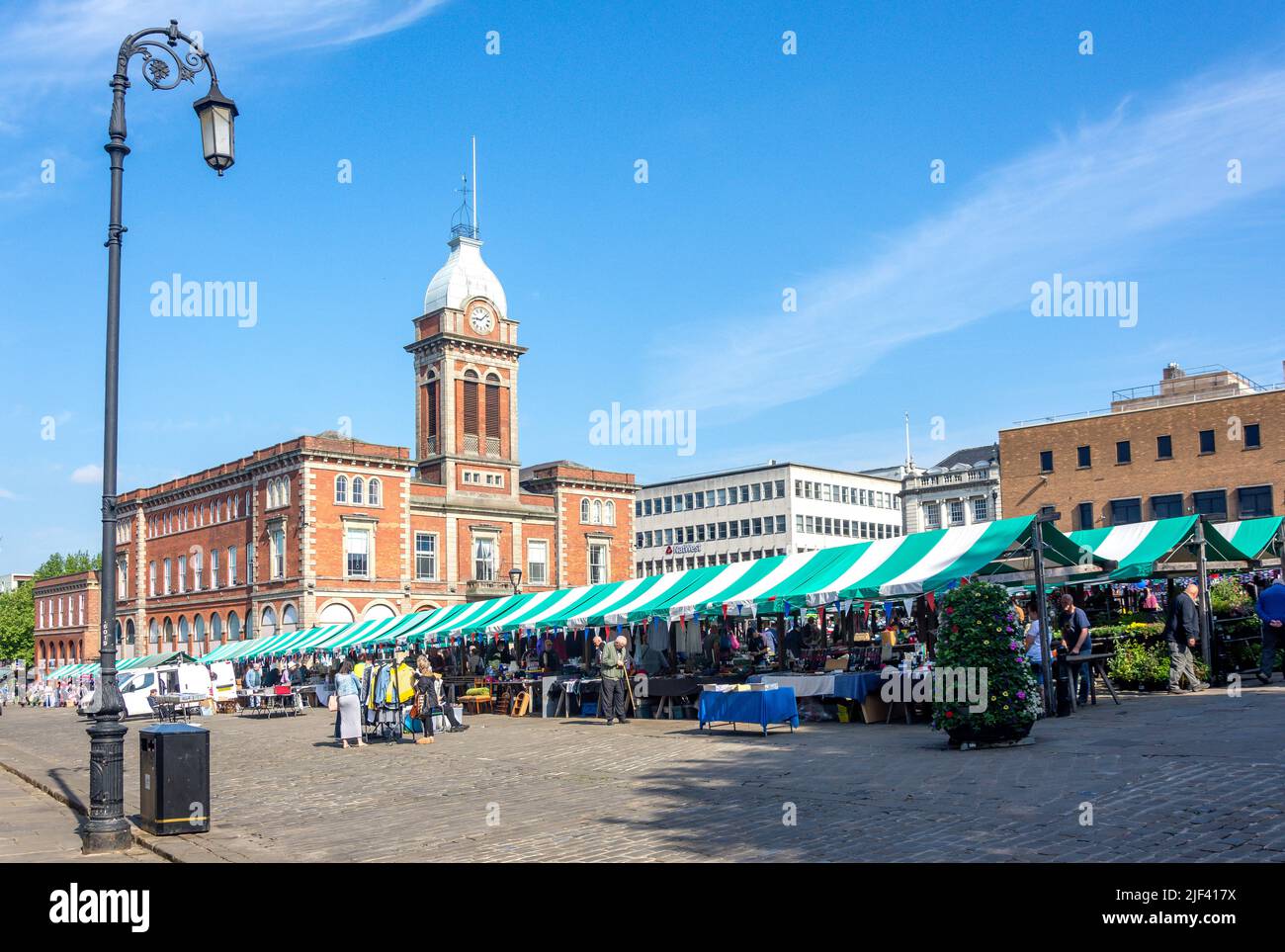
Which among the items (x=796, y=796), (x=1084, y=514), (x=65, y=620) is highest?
(x=1084, y=514)

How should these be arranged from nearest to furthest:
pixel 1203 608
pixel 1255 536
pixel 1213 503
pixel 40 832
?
pixel 40 832
pixel 1203 608
pixel 1255 536
pixel 1213 503

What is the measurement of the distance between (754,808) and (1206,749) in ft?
16.6

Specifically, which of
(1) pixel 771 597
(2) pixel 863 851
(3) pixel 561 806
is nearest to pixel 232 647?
(1) pixel 771 597

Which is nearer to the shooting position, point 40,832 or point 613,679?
point 40,832

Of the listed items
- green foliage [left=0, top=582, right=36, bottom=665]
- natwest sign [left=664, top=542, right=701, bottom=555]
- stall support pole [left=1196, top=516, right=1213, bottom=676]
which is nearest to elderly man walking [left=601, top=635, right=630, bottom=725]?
stall support pole [left=1196, top=516, right=1213, bottom=676]

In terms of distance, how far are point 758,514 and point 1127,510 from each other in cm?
3680

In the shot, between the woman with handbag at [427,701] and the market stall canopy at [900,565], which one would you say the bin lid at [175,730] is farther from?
the market stall canopy at [900,565]

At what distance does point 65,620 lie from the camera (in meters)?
88.8

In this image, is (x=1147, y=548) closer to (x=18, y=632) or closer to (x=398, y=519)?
(x=398, y=519)

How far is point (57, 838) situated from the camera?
1103cm

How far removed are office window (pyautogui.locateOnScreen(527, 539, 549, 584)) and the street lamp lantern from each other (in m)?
56.2

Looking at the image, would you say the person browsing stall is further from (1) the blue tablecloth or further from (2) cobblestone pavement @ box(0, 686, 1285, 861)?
(1) the blue tablecloth

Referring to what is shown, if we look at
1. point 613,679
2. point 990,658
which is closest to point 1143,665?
point 990,658

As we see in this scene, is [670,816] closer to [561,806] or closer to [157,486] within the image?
[561,806]
